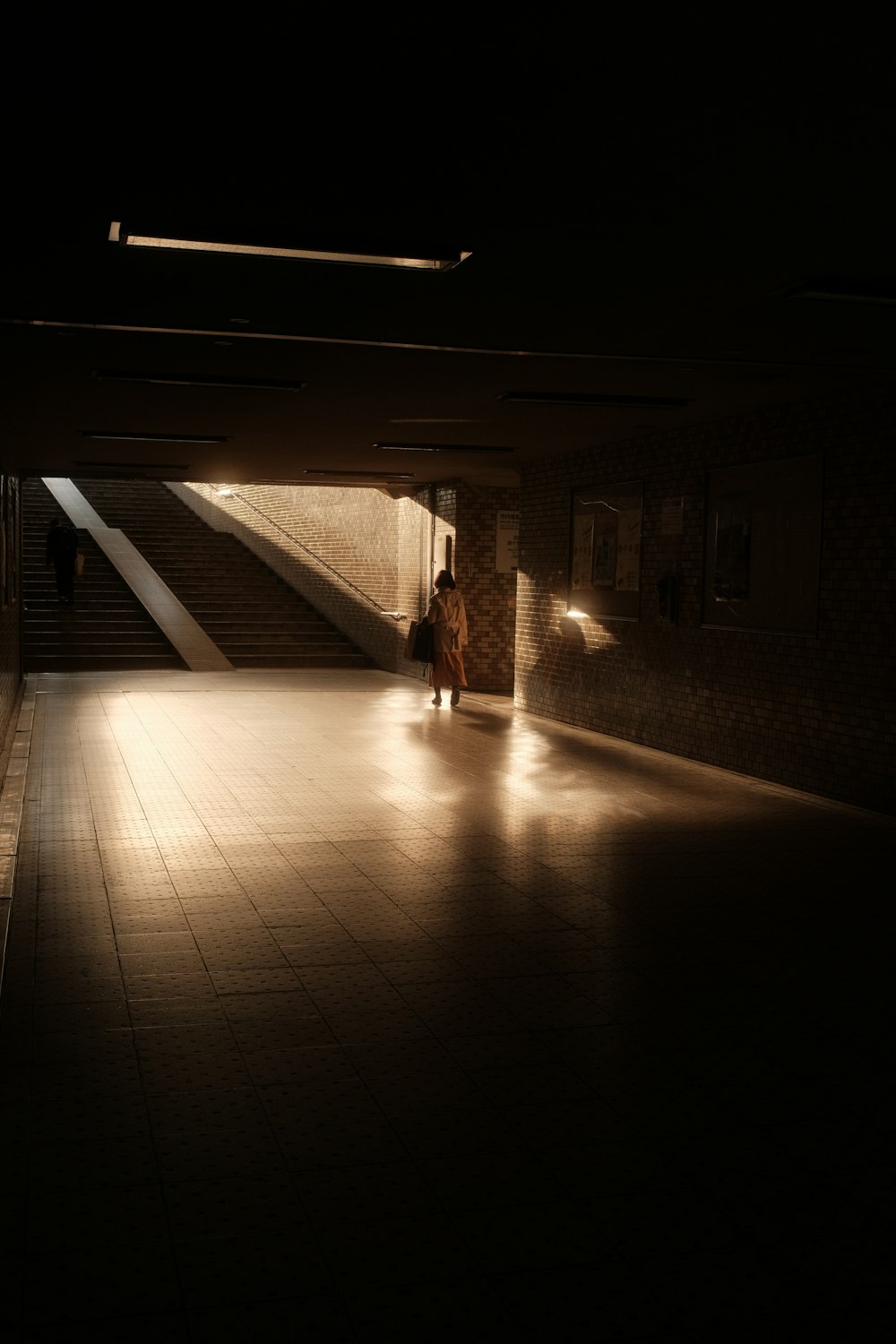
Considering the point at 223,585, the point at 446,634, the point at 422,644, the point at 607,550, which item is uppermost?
the point at 607,550

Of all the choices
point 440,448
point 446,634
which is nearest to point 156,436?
point 440,448

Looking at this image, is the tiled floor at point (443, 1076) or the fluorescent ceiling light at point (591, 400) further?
the fluorescent ceiling light at point (591, 400)

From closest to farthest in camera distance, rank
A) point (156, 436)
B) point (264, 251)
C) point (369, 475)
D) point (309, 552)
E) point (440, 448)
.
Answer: point (264, 251) < point (156, 436) < point (440, 448) < point (369, 475) < point (309, 552)

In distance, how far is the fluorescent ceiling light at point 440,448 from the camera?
1244 centimetres

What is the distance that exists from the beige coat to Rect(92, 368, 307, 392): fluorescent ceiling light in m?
5.73

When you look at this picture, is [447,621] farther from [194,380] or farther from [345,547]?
[345,547]

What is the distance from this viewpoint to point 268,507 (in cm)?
2500

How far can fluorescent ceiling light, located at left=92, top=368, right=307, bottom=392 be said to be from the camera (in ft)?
27.7

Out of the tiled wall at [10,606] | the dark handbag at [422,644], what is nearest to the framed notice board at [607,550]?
the dark handbag at [422,644]

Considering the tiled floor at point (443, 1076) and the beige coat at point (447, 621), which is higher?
the beige coat at point (447, 621)

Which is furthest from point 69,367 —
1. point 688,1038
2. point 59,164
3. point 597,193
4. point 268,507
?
point 268,507

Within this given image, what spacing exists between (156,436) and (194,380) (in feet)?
13.3

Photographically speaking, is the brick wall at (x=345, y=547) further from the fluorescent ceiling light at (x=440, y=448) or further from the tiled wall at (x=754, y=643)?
the tiled wall at (x=754, y=643)

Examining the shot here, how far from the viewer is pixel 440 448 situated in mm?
12617
